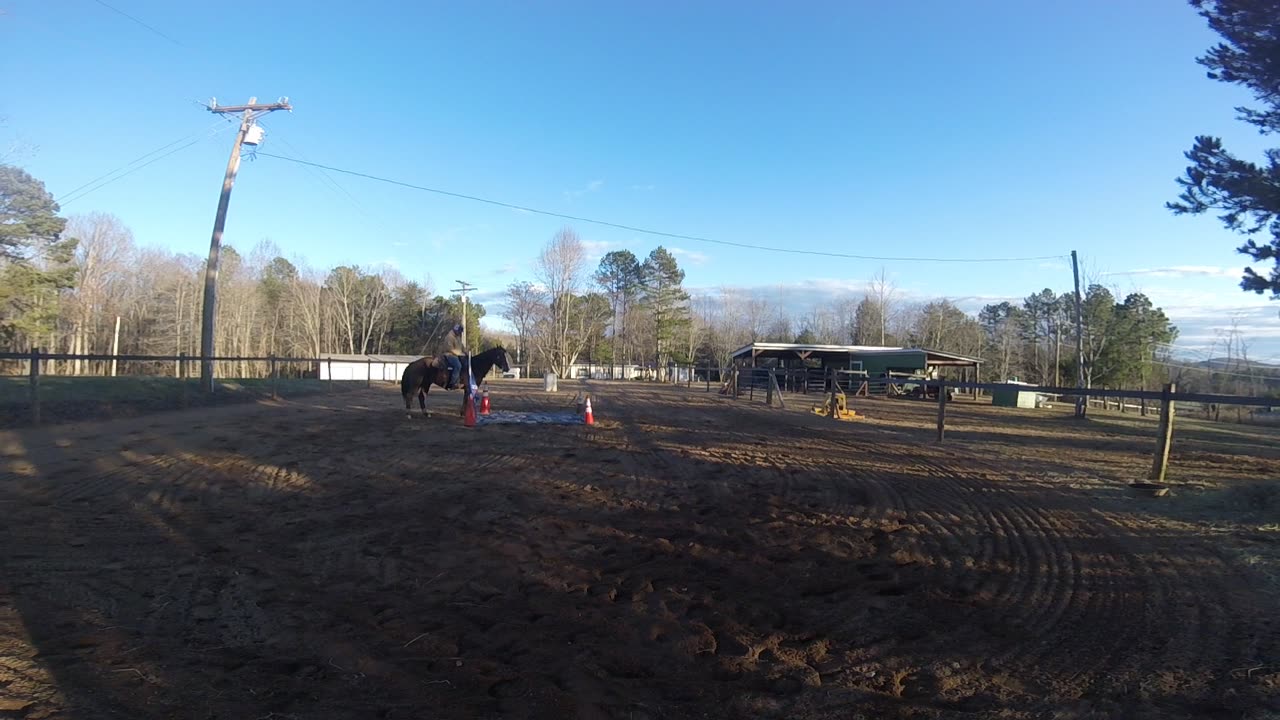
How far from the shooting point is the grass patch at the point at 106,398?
41.9 feet

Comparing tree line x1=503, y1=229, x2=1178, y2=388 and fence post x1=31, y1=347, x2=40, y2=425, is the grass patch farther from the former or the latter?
tree line x1=503, y1=229, x2=1178, y2=388

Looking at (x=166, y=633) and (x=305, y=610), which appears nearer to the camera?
(x=166, y=633)

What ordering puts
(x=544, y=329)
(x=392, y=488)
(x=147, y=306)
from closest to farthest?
(x=392, y=488) → (x=147, y=306) → (x=544, y=329)

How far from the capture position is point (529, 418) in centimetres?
1585

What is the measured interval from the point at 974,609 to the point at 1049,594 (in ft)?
2.51

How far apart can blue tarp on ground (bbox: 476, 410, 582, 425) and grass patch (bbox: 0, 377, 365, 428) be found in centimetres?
784

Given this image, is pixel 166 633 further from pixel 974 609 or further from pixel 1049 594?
→ pixel 1049 594

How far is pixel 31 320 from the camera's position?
29.2m

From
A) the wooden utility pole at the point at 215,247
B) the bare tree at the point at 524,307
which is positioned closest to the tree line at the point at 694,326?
the bare tree at the point at 524,307

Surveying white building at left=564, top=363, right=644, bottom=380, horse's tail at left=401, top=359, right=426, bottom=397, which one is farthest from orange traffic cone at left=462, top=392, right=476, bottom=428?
white building at left=564, top=363, right=644, bottom=380

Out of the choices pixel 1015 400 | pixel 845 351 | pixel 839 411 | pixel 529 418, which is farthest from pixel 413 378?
pixel 1015 400

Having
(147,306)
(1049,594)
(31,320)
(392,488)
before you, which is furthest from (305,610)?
(147,306)

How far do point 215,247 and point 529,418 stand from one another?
13329 millimetres

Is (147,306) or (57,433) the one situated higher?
(147,306)
